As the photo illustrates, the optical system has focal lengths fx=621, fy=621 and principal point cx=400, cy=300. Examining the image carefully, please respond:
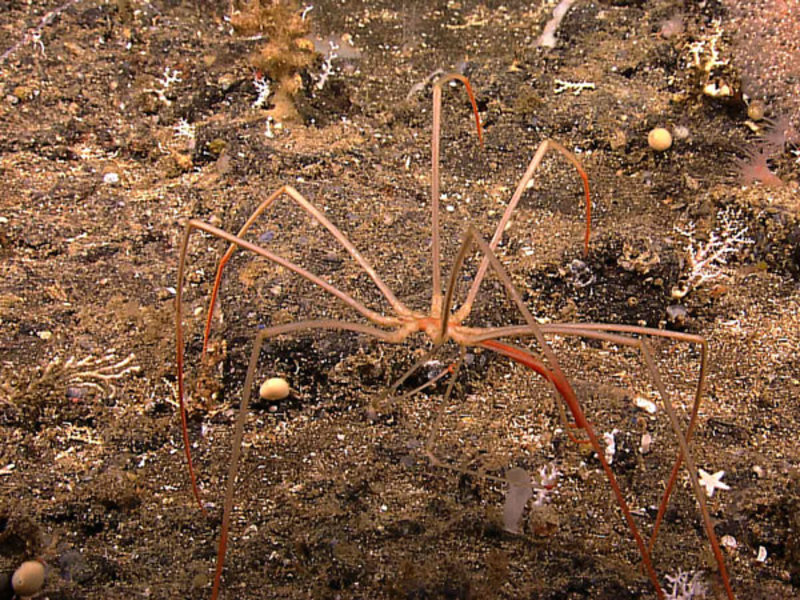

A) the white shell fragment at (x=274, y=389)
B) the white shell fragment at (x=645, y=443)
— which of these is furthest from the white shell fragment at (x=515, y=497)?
the white shell fragment at (x=274, y=389)

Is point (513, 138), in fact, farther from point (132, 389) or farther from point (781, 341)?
Result: point (132, 389)

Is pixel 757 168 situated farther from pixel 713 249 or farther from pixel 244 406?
pixel 244 406

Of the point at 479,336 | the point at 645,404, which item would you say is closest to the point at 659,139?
the point at 645,404

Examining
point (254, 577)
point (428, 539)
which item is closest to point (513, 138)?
point (428, 539)

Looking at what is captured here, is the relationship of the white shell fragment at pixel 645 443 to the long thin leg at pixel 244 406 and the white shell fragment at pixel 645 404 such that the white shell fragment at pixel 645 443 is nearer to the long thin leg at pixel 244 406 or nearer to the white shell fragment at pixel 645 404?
the white shell fragment at pixel 645 404

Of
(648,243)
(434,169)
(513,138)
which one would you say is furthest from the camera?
(513,138)

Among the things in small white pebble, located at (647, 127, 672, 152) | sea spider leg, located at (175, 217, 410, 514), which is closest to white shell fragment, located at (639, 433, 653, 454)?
sea spider leg, located at (175, 217, 410, 514)

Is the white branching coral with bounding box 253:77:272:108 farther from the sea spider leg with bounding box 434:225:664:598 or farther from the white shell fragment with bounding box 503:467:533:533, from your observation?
the white shell fragment with bounding box 503:467:533:533
